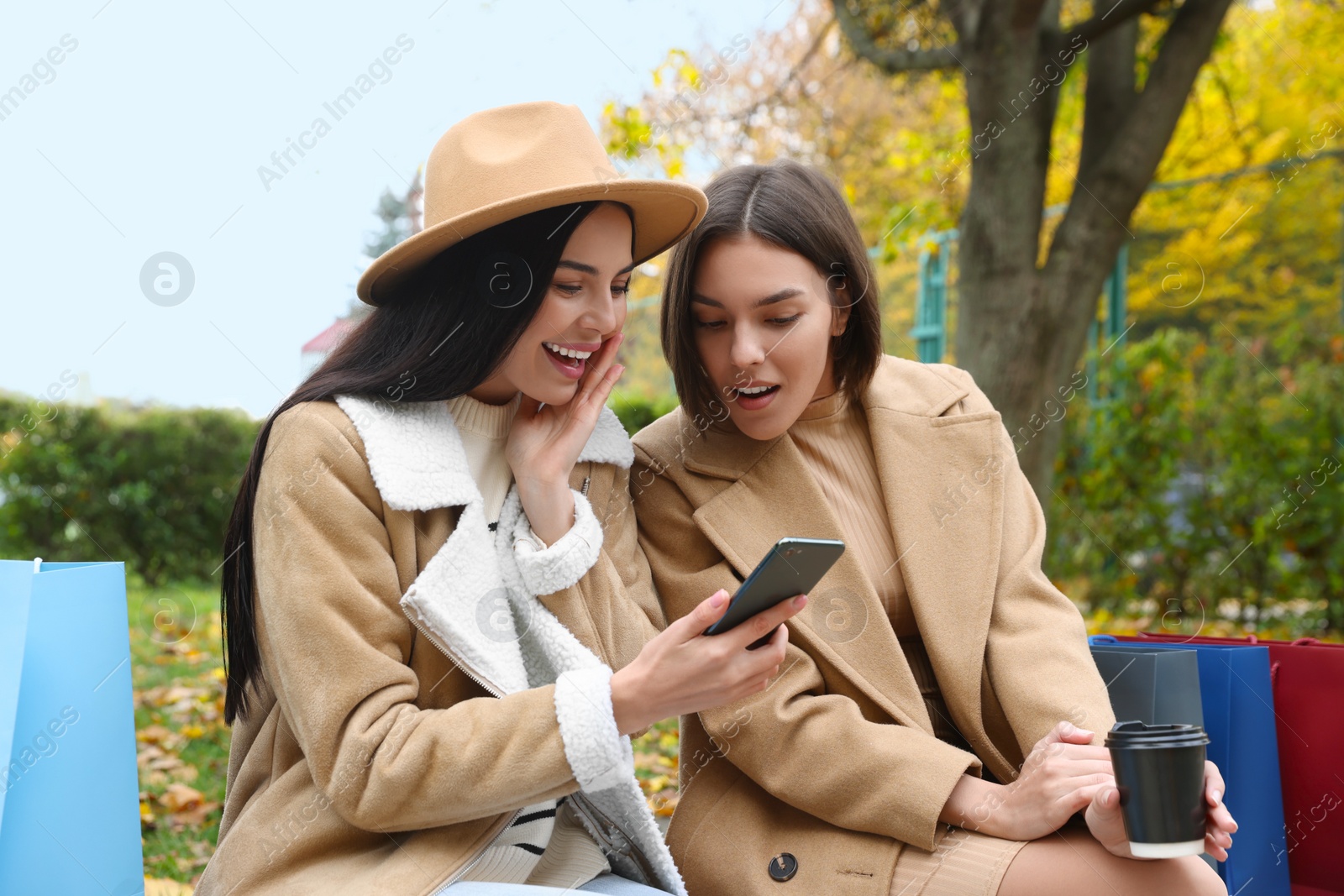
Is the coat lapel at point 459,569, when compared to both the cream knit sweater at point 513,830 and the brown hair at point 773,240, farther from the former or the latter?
the brown hair at point 773,240

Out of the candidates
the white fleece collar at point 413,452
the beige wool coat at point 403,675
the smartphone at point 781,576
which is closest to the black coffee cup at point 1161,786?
the smartphone at point 781,576

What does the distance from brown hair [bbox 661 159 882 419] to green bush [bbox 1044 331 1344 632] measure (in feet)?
17.4

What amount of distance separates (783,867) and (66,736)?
1.46 m

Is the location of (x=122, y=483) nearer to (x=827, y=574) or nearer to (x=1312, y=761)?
(x=827, y=574)

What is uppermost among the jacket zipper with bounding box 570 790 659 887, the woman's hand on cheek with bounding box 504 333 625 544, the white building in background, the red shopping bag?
the white building in background

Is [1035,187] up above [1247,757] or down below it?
above

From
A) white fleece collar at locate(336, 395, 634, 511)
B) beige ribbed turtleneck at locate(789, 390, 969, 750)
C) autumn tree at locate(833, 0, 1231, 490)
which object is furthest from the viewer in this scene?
autumn tree at locate(833, 0, 1231, 490)

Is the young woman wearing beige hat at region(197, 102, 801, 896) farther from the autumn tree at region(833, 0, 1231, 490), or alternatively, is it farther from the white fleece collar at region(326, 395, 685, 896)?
the autumn tree at region(833, 0, 1231, 490)

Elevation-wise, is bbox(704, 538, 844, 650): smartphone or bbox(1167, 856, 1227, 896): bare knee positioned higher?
bbox(704, 538, 844, 650): smartphone

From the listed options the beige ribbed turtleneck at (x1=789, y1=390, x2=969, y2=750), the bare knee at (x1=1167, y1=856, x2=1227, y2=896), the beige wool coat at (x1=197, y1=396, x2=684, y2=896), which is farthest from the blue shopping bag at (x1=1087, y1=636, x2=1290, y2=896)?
the beige wool coat at (x1=197, y1=396, x2=684, y2=896)

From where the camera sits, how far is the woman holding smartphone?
2.29 metres

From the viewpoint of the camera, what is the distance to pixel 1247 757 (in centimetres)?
274

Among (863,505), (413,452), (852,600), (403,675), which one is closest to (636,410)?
(863,505)

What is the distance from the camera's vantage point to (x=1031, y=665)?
99.6 inches
